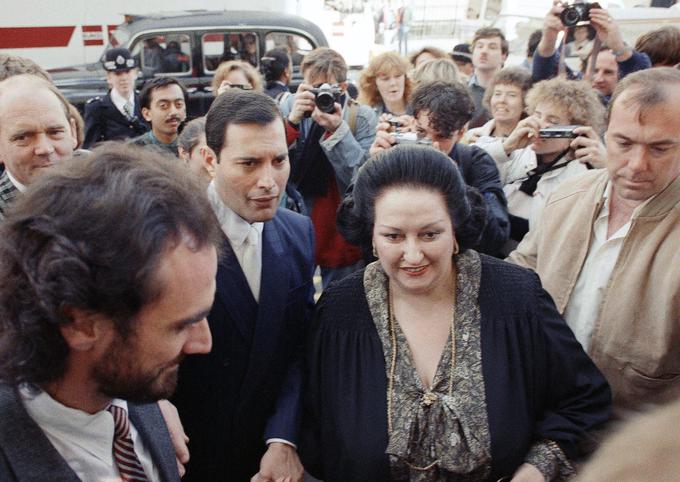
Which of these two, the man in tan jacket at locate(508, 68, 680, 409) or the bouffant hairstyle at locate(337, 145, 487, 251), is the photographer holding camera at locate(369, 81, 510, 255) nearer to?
the man in tan jacket at locate(508, 68, 680, 409)

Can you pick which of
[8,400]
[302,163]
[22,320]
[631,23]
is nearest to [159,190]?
[22,320]

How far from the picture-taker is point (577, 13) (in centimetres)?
380

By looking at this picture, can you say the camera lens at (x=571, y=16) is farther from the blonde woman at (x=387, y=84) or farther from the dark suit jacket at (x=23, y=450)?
the dark suit jacket at (x=23, y=450)

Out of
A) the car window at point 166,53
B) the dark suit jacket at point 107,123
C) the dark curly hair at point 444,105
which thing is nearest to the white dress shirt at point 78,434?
the dark curly hair at point 444,105

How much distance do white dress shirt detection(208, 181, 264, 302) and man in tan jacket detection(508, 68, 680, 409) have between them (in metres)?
1.07

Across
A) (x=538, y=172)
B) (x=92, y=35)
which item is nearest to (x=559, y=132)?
(x=538, y=172)

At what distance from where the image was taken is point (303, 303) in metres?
2.25

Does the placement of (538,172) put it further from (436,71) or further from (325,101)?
(436,71)

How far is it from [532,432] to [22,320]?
57.3 inches

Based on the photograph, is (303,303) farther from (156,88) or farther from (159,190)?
(156,88)

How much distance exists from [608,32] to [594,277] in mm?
2223

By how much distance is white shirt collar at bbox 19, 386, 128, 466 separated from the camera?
4.09ft

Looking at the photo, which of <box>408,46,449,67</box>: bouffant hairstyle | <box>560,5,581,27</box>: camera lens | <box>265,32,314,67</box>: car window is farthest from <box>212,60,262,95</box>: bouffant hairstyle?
<box>265,32,314,67</box>: car window

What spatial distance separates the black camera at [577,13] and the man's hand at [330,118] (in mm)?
1516
